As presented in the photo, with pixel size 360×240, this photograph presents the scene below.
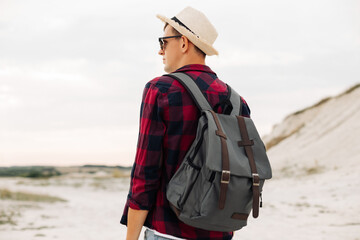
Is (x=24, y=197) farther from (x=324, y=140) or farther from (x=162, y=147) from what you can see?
(x=324, y=140)

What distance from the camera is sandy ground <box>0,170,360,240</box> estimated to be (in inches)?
327

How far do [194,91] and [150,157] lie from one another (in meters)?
0.42

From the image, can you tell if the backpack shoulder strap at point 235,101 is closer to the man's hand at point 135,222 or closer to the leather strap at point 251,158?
the leather strap at point 251,158

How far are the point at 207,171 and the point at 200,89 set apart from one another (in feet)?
1.54

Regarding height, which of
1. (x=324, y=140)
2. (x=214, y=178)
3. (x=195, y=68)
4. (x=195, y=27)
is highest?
(x=324, y=140)

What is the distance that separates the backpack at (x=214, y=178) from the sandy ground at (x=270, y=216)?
5.99 meters

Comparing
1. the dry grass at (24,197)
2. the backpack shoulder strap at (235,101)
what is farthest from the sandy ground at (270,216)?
the backpack shoulder strap at (235,101)

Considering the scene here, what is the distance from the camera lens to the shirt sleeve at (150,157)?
2227mm

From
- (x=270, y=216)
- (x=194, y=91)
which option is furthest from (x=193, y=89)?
(x=270, y=216)

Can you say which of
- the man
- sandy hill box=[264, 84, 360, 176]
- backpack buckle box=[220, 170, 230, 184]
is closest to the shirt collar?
the man

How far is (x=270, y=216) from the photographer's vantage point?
33.7 feet

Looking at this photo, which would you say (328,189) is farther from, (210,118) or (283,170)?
(210,118)

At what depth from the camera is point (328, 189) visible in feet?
45.6

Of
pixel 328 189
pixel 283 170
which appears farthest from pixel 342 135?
pixel 328 189
